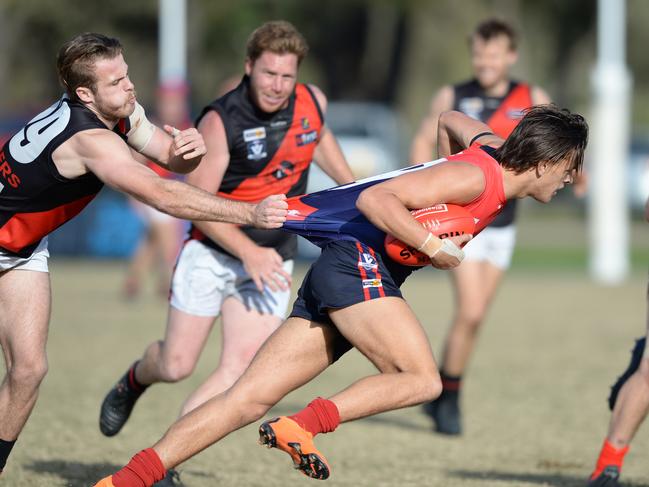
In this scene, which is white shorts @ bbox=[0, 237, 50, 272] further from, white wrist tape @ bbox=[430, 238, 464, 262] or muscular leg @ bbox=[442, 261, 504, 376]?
muscular leg @ bbox=[442, 261, 504, 376]

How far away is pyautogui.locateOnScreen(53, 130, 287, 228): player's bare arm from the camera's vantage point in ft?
16.1

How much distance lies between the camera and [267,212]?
4.91 meters

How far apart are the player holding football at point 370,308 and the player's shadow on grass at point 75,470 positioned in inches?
48.0

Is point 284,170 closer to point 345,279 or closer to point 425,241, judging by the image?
point 345,279

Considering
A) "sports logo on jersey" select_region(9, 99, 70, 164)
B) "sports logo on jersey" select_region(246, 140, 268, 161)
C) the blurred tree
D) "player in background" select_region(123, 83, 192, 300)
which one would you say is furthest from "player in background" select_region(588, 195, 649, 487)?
the blurred tree

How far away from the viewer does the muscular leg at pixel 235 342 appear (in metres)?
6.17

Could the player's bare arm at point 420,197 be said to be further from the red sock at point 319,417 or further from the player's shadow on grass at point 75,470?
the player's shadow on grass at point 75,470

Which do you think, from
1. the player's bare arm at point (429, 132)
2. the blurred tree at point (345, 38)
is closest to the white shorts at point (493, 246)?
the player's bare arm at point (429, 132)

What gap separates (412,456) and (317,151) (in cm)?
207

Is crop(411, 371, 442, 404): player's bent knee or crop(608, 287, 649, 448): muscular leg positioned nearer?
crop(411, 371, 442, 404): player's bent knee

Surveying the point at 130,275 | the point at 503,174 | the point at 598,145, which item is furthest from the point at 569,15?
the point at 503,174

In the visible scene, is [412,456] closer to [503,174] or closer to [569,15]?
[503,174]

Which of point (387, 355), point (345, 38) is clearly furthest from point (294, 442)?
point (345, 38)

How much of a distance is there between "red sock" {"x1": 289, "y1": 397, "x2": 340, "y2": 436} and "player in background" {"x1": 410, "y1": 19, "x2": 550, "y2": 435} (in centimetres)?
315
